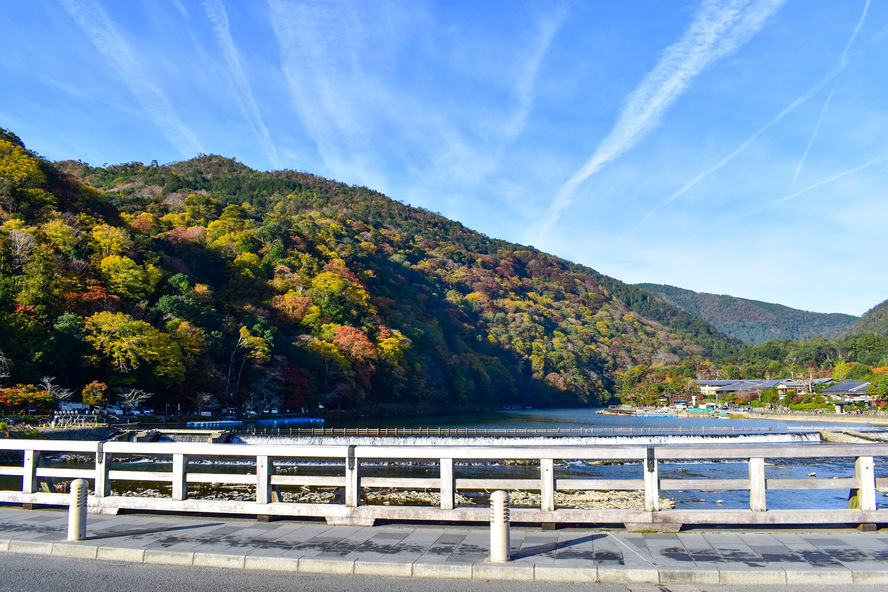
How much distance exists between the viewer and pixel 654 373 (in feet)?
404

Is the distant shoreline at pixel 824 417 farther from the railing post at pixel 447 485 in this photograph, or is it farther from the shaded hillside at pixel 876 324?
the shaded hillside at pixel 876 324

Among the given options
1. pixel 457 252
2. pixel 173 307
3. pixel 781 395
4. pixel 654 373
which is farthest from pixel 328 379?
pixel 457 252

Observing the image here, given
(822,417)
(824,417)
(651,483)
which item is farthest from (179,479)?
(822,417)

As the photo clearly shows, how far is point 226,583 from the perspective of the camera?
6.49 m

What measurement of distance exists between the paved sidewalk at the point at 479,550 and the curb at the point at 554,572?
0.04 feet

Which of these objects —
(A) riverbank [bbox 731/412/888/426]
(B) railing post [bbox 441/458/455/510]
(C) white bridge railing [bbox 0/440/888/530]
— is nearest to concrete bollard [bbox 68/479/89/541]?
(C) white bridge railing [bbox 0/440/888/530]

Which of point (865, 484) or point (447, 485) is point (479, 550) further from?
point (865, 484)

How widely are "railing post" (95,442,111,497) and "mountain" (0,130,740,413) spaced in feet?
107

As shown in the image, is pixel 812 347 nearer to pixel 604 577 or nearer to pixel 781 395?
pixel 781 395

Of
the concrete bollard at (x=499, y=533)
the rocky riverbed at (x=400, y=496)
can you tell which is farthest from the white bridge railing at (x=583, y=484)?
the rocky riverbed at (x=400, y=496)

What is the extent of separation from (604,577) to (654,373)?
4946 inches

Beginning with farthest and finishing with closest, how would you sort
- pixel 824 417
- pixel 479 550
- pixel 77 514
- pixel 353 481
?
1. pixel 824 417
2. pixel 353 481
3. pixel 77 514
4. pixel 479 550

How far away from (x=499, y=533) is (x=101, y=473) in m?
7.31

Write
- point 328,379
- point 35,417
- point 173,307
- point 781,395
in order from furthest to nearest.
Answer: point 781,395
point 328,379
point 173,307
point 35,417
